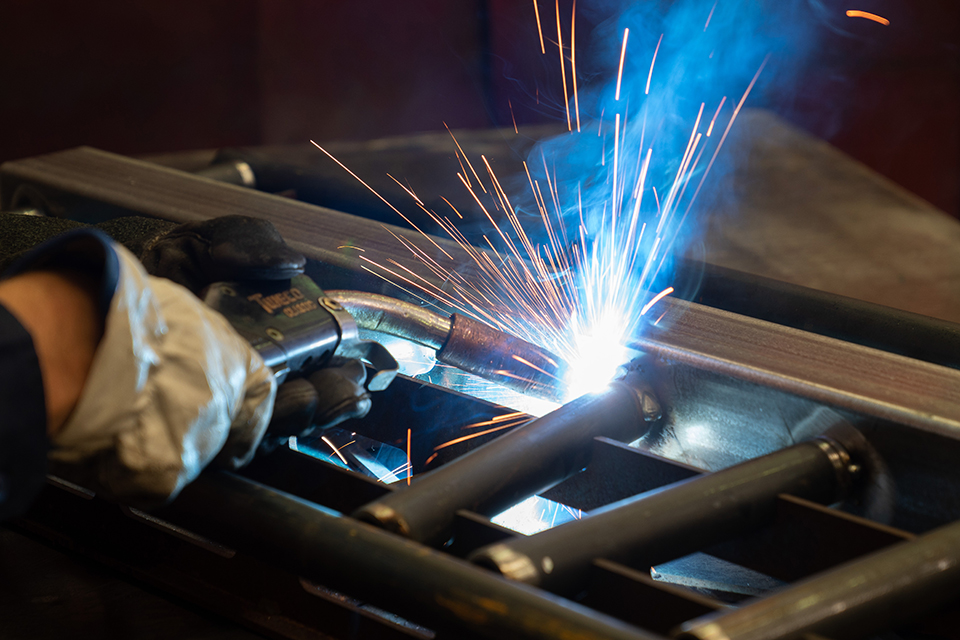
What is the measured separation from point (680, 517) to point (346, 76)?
14.8 feet

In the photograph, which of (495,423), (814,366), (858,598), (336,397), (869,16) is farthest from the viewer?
(869,16)

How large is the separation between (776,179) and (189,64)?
10.4ft

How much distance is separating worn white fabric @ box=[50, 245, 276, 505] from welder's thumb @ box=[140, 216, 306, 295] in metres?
0.18

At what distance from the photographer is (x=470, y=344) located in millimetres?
1157

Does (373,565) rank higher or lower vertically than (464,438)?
lower

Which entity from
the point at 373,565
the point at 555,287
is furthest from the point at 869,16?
the point at 373,565

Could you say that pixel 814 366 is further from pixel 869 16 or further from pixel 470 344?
pixel 869 16

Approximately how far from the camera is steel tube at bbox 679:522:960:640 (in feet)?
2.11

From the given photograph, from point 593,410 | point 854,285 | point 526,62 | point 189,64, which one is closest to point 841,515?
A: point 593,410

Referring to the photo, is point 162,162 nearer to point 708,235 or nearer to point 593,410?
point 708,235

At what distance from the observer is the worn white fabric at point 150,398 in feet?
2.33

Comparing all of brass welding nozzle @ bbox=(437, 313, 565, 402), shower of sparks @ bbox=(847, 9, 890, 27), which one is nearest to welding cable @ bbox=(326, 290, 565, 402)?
brass welding nozzle @ bbox=(437, 313, 565, 402)

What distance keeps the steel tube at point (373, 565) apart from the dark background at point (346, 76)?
11.8ft

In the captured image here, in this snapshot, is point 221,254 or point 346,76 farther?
point 346,76
